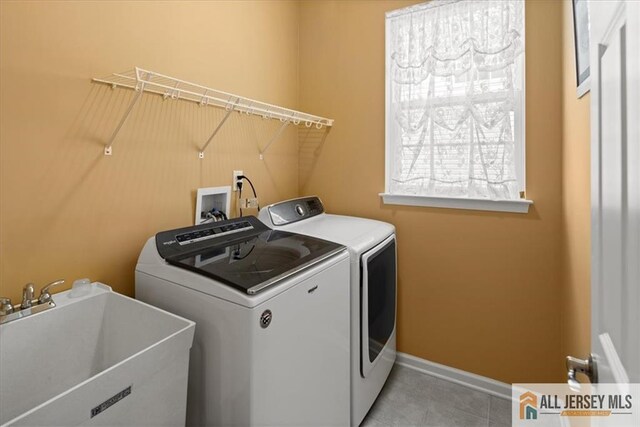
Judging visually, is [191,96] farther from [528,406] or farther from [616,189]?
[528,406]

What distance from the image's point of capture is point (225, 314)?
1099mm

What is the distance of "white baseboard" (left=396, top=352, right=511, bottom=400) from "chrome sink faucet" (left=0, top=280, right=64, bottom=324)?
205 centimetres

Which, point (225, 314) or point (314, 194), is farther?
point (314, 194)

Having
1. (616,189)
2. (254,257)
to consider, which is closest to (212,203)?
(254,257)

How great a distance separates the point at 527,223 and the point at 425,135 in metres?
0.79

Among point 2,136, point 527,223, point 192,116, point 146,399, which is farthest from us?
point 527,223

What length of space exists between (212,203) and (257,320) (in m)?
1.01

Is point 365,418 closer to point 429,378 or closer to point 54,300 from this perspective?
point 429,378

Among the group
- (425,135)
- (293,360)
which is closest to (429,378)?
(293,360)

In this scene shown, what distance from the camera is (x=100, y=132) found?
1364 millimetres

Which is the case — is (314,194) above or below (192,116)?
below

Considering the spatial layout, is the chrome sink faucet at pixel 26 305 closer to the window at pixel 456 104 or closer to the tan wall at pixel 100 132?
the tan wall at pixel 100 132

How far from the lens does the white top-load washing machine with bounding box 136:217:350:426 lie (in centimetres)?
108

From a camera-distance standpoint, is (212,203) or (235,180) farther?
(235,180)
